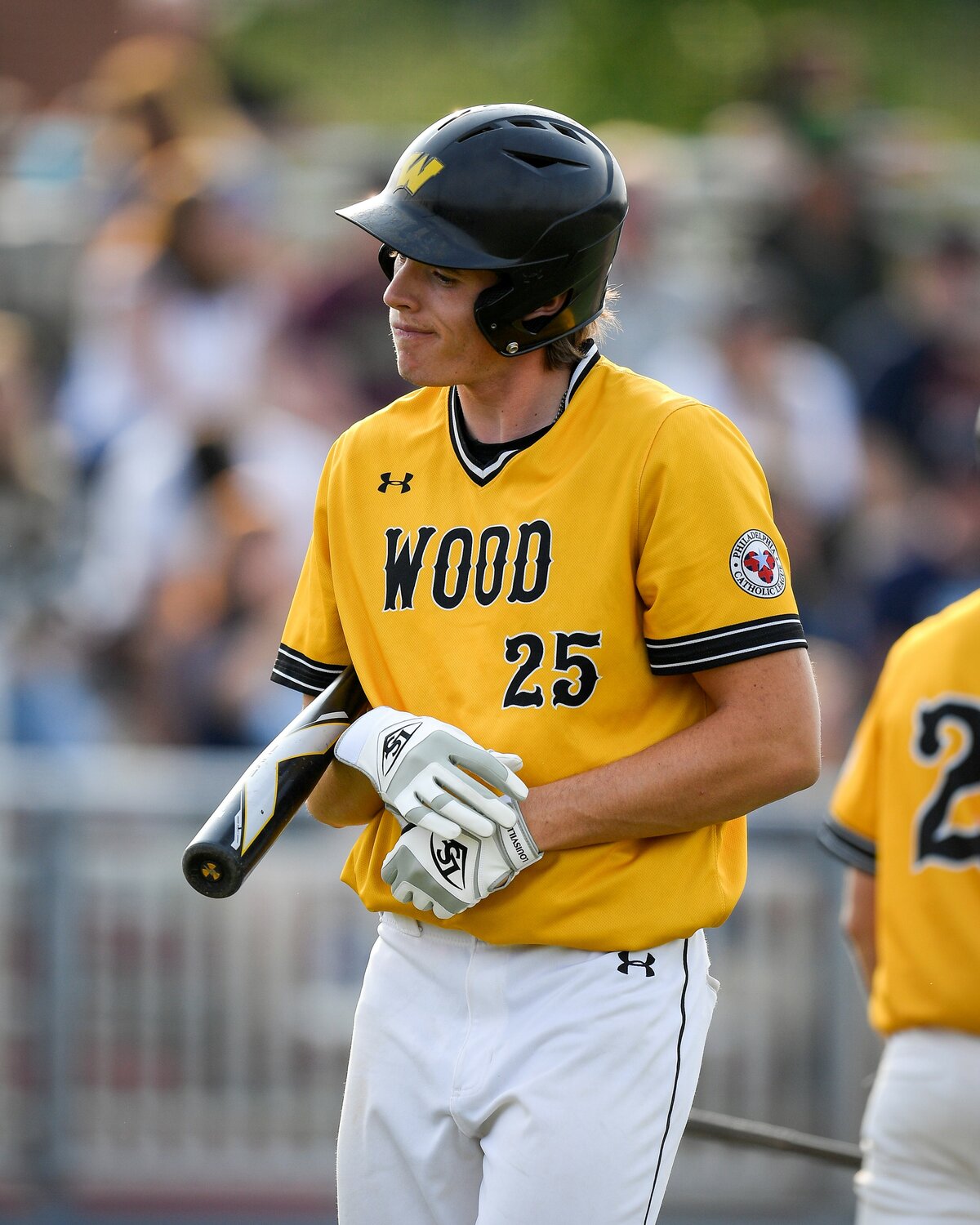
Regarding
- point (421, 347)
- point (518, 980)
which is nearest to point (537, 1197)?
point (518, 980)

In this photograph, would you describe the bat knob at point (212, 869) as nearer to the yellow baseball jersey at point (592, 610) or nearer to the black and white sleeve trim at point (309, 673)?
the yellow baseball jersey at point (592, 610)

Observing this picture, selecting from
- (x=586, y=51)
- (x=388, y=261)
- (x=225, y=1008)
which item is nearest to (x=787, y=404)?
(x=225, y=1008)

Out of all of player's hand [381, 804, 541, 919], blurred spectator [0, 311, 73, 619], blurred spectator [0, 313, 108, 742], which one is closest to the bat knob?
player's hand [381, 804, 541, 919]

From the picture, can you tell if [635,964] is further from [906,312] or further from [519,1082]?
[906,312]

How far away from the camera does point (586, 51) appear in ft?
66.6

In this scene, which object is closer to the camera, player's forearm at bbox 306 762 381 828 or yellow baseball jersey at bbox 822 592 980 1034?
player's forearm at bbox 306 762 381 828

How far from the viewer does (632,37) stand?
20234 millimetres

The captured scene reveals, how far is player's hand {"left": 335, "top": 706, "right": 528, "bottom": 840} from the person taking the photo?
2.82 metres

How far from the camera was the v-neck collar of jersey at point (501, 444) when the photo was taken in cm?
308

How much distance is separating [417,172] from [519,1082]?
1.54 metres

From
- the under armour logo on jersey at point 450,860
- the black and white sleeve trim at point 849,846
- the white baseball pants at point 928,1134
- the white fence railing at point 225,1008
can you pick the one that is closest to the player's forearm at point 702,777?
the under armour logo on jersey at point 450,860

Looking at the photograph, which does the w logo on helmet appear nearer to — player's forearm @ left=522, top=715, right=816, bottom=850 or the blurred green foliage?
player's forearm @ left=522, top=715, right=816, bottom=850

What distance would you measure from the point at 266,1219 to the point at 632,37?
1634 centimetres

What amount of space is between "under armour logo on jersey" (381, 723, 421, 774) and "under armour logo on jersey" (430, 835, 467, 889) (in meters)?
0.15
